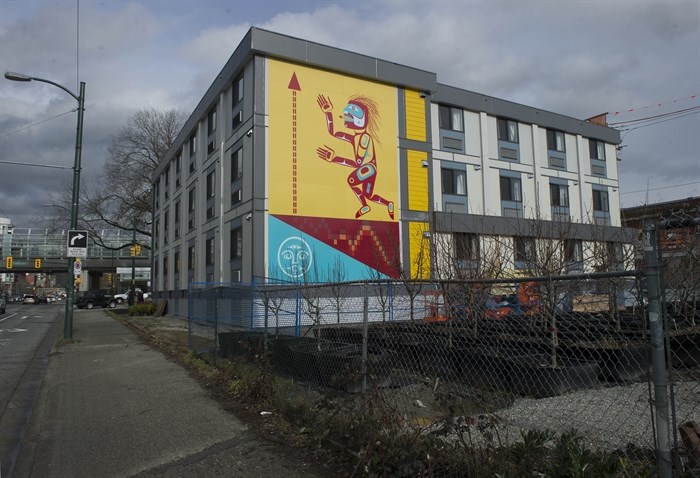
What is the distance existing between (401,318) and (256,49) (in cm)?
1513

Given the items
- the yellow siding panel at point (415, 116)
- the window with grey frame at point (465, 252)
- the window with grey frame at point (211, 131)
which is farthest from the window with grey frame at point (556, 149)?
the window with grey frame at point (465, 252)

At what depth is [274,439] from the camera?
5492mm

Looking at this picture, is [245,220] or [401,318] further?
[245,220]

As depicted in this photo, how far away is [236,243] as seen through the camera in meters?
22.3

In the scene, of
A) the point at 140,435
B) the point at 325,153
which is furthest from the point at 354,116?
the point at 140,435

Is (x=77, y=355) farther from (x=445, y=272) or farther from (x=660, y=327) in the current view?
(x=660, y=327)

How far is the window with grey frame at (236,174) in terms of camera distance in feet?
72.2

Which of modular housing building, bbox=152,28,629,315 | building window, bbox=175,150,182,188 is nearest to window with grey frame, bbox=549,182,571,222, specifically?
modular housing building, bbox=152,28,629,315

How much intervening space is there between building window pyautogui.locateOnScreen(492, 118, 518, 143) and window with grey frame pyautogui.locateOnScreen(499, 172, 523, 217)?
193cm

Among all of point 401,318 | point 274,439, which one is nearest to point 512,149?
point 401,318

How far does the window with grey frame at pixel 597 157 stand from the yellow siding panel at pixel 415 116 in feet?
45.8

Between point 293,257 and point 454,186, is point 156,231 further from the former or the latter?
point 454,186

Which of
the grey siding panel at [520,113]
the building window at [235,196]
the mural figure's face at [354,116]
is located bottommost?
the building window at [235,196]

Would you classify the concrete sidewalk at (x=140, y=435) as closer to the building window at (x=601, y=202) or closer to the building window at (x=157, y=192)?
the building window at (x=601, y=202)
